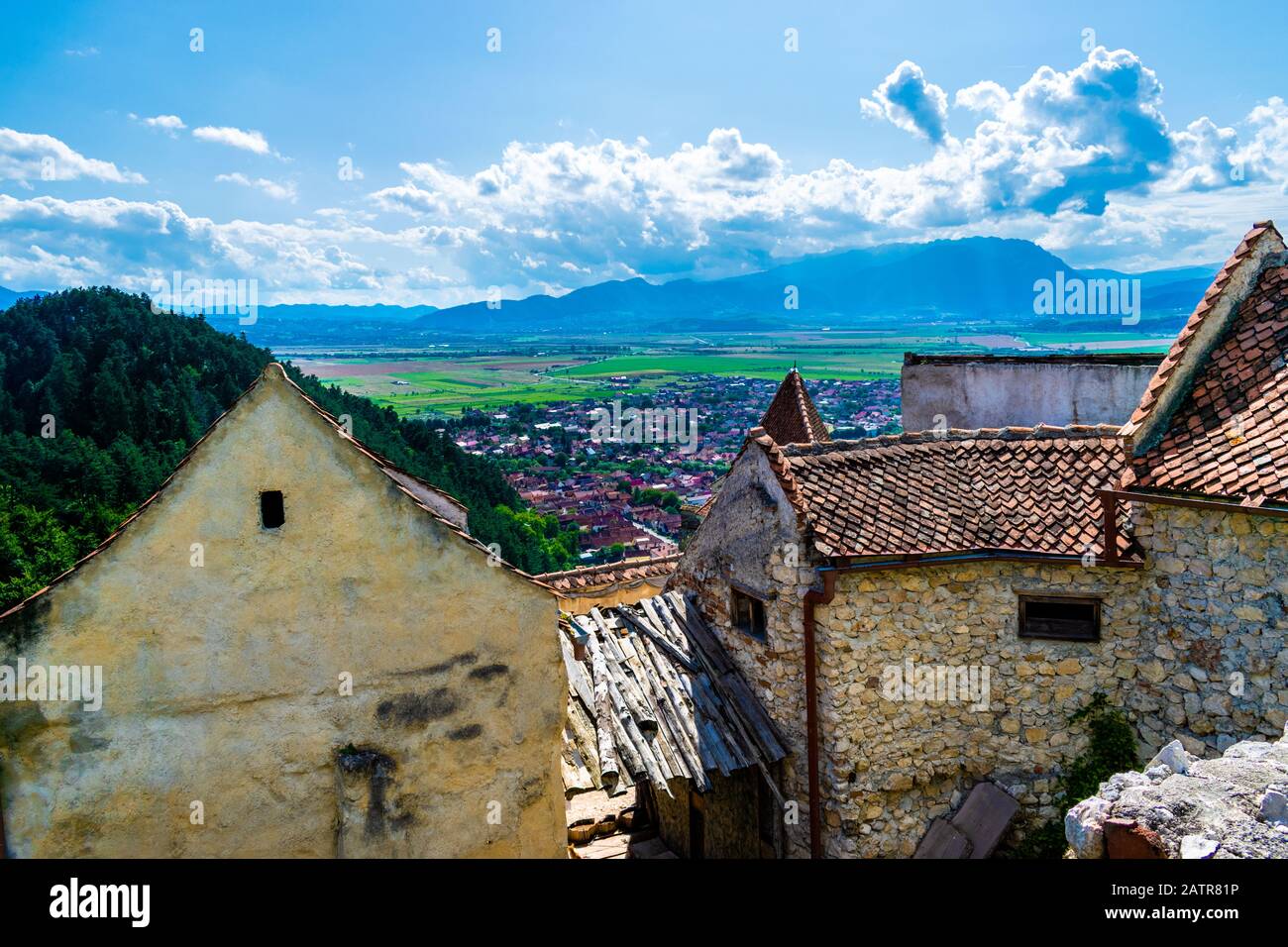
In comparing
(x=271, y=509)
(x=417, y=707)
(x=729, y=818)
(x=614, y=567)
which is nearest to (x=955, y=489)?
(x=729, y=818)

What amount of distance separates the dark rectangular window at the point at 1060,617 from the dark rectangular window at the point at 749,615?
3588 mm

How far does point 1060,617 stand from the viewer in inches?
479

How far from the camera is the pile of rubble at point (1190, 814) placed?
512 centimetres

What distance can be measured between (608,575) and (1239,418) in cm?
1409

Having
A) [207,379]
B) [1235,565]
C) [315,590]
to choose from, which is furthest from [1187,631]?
[207,379]

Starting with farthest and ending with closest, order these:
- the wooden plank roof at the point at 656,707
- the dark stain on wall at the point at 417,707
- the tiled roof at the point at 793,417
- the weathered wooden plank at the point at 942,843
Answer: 1. the tiled roof at the point at 793,417
2. the weathered wooden plank at the point at 942,843
3. the wooden plank roof at the point at 656,707
4. the dark stain on wall at the point at 417,707

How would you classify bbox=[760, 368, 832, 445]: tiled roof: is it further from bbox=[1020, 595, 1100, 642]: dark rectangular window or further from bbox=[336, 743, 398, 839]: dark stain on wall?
bbox=[336, 743, 398, 839]: dark stain on wall

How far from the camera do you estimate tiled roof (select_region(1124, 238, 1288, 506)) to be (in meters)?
10.2

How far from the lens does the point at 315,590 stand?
8789 mm

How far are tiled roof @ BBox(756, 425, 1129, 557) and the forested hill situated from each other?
37.1m

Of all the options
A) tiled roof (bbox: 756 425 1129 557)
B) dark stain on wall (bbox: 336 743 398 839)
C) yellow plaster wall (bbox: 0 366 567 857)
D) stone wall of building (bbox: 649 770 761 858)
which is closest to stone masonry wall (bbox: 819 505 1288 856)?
tiled roof (bbox: 756 425 1129 557)

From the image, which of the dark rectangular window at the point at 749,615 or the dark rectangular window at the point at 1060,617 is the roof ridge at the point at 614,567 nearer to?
the dark rectangular window at the point at 749,615

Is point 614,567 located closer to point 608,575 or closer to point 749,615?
point 608,575

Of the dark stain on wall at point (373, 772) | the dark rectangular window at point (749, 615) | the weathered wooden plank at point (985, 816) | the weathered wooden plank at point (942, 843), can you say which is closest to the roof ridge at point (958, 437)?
the dark rectangular window at point (749, 615)
